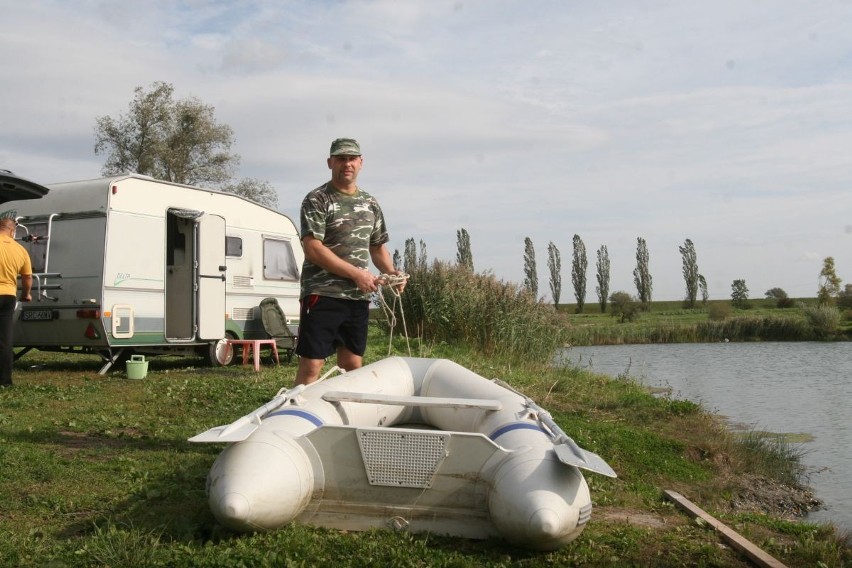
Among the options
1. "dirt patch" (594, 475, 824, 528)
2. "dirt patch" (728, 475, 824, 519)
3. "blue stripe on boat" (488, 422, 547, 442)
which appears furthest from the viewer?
"dirt patch" (728, 475, 824, 519)

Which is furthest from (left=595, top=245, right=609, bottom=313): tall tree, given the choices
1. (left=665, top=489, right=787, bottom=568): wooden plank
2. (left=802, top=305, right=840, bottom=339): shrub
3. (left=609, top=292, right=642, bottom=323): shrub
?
(left=665, top=489, right=787, bottom=568): wooden plank

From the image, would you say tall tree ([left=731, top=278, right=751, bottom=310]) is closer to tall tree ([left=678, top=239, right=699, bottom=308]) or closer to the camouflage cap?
tall tree ([left=678, top=239, right=699, bottom=308])

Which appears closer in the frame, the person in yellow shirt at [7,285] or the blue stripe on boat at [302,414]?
the blue stripe on boat at [302,414]

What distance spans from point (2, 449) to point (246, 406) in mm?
2389

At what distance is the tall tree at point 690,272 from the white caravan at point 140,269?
42.7 m

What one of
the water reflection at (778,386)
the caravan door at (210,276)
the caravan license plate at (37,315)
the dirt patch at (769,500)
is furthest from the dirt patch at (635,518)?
the caravan license plate at (37,315)

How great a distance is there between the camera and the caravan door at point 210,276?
1115cm

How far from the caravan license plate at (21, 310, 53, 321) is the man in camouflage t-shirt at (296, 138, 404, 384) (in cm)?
627

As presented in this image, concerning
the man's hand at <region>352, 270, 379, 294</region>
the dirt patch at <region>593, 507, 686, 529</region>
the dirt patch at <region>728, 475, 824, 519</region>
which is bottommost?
the dirt patch at <region>728, 475, 824, 519</region>

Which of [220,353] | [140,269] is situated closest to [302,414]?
[140,269]

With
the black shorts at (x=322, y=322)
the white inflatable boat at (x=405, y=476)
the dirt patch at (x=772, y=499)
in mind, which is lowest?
the dirt patch at (x=772, y=499)

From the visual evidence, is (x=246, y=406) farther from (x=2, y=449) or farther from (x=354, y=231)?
(x=354, y=231)

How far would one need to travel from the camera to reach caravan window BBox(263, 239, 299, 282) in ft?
40.3

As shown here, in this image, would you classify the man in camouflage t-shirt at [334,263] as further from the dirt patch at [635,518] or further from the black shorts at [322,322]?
the dirt patch at [635,518]
